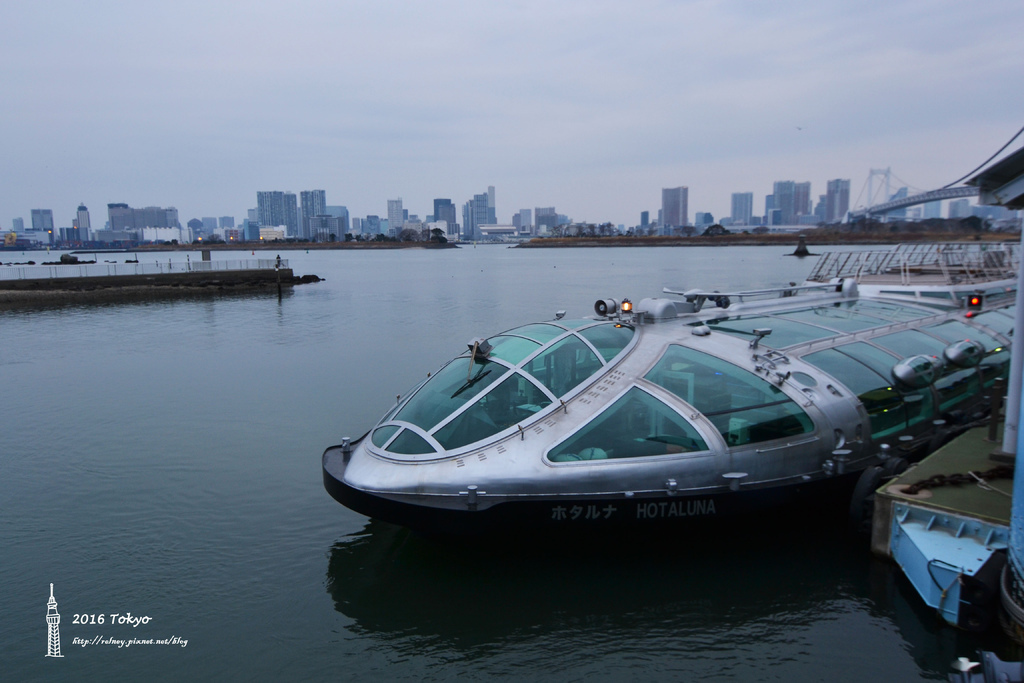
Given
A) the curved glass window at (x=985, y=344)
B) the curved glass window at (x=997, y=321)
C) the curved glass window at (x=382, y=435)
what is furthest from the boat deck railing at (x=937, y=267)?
the curved glass window at (x=382, y=435)

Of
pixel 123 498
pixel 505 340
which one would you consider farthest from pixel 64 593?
pixel 505 340

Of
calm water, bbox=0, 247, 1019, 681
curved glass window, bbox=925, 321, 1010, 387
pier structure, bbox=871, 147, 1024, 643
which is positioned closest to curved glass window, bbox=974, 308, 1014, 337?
curved glass window, bbox=925, 321, 1010, 387

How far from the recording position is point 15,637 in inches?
361

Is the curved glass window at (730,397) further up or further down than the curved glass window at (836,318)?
further down

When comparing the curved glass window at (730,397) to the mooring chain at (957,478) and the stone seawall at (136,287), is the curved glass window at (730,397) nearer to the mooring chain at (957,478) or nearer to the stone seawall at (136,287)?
the mooring chain at (957,478)

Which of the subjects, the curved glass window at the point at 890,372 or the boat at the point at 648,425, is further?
the curved glass window at the point at 890,372

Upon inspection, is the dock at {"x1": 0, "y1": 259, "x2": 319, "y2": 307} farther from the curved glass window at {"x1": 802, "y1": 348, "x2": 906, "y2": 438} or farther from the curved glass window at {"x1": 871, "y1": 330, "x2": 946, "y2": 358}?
the curved glass window at {"x1": 802, "y1": 348, "x2": 906, "y2": 438}

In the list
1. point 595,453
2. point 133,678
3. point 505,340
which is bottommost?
point 133,678

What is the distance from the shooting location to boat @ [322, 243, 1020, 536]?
922cm

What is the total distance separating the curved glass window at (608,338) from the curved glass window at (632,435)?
45.6 inches

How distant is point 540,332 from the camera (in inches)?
456

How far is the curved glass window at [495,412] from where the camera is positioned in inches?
385

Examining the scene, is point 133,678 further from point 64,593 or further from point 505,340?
point 505,340

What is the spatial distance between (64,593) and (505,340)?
25.3 ft
